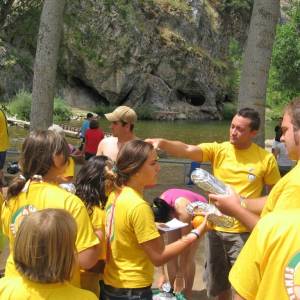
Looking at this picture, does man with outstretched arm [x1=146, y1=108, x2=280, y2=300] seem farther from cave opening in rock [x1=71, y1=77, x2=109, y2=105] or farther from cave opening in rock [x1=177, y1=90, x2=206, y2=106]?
cave opening in rock [x1=177, y1=90, x2=206, y2=106]

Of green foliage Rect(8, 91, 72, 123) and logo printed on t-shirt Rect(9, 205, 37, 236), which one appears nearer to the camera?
logo printed on t-shirt Rect(9, 205, 37, 236)

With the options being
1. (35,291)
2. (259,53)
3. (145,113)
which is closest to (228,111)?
(145,113)

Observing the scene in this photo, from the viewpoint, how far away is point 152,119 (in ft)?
165

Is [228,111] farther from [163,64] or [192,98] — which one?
[163,64]

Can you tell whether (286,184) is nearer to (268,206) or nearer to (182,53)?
(268,206)

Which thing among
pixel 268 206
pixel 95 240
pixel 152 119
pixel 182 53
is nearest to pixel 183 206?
pixel 95 240

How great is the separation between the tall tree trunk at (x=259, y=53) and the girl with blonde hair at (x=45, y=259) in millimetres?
4917

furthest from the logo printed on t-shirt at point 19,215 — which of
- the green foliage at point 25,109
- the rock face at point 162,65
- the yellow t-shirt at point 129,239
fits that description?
the rock face at point 162,65

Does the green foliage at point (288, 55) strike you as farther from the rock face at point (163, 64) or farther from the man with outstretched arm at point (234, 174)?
the man with outstretched arm at point (234, 174)

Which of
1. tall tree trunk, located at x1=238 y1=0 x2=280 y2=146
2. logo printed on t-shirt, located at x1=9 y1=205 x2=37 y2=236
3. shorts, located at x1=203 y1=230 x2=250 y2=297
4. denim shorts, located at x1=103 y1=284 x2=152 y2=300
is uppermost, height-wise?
tall tree trunk, located at x1=238 y1=0 x2=280 y2=146

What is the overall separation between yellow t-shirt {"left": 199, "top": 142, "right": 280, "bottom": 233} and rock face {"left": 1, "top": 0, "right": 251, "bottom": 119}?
43.5 meters

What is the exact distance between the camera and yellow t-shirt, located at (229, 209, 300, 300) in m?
1.92

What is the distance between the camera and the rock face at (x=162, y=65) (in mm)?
50094

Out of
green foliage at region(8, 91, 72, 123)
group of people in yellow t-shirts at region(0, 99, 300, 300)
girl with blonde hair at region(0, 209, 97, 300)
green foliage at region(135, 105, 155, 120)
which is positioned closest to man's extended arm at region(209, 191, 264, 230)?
group of people in yellow t-shirts at region(0, 99, 300, 300)
